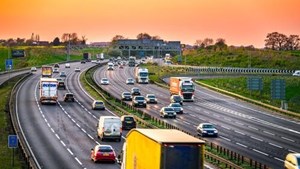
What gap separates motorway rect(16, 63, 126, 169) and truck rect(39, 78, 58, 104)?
124 cm

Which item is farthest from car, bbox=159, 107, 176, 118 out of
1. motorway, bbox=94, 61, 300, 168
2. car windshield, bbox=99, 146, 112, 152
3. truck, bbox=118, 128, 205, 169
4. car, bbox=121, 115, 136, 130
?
truck, bbox=118, 128, 205, 169

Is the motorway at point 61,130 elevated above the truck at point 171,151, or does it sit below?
below

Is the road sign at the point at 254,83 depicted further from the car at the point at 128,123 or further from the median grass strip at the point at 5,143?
the car at the point at 128,123

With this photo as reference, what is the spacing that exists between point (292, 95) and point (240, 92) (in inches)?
545

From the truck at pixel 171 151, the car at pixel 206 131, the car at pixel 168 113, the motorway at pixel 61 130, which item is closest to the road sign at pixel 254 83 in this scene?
the motorway at pixel 61 130

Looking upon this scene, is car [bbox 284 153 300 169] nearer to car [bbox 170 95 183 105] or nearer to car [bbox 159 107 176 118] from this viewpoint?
car [bbox 159 107 176 118]

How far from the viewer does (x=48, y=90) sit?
93.8 m

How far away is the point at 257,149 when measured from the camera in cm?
5891

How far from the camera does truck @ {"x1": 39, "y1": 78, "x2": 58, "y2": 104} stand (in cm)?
9262

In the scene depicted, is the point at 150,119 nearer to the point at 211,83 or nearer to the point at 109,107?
the point at 109,107

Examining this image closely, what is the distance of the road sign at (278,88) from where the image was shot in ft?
318

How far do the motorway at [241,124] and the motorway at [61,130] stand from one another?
998cm

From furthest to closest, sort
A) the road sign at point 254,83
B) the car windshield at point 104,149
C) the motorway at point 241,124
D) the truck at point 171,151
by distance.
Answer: the road sign at point 254,83, the motorway at point 241,124, the car windshield at point 104,149, the truck at point 171,151

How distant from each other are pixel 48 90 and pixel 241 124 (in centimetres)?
2892
